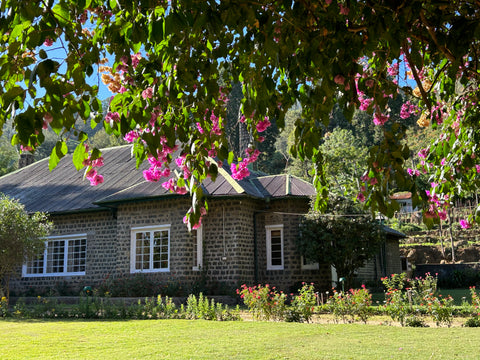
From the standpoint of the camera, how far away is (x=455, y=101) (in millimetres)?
6008

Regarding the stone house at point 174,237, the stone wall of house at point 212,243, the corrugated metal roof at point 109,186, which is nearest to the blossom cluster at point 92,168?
the stone wall of house at point 212,243

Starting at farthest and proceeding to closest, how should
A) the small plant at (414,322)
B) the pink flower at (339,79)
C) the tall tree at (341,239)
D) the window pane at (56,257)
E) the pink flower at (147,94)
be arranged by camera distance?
the window pane at (56,257)
the tall tree at (341,239)
the small plant at (414,322)
the pink flower at (147,94)
the pink flower at (339,79)

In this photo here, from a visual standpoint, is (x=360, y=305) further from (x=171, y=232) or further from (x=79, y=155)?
(x=79, y=155)

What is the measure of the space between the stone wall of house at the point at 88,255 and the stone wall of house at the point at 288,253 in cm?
517

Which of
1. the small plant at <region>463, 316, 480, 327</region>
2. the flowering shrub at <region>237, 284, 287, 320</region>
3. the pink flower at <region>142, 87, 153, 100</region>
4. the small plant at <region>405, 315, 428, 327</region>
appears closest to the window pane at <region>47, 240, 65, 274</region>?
the flowering shrub at <region>237, 284, 287, 320</region>

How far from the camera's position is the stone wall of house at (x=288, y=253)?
656 inches

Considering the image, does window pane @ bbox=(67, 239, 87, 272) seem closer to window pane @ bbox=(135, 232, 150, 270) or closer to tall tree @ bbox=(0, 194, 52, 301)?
window pane @ bbox=(135, 232, 150, 270)

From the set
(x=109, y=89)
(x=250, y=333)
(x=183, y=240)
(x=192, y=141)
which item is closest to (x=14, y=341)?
(x=250, y=333)

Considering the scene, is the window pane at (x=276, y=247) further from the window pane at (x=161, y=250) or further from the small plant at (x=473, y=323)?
the small plant at (x=473, y=323)

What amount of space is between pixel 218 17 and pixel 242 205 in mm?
13730

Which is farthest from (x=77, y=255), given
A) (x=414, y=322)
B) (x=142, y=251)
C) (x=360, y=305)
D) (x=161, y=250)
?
(x=414, y=322)

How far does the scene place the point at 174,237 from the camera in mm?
16297

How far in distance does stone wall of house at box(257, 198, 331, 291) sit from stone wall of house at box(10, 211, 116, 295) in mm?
5172

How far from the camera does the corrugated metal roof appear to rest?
17.0m
